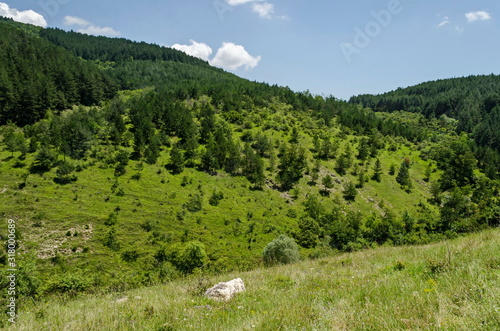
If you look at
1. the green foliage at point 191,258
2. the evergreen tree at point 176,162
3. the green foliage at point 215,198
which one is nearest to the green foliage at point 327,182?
the green foliage at point 215,198

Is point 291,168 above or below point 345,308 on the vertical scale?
below

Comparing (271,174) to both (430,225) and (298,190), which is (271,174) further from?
(430,225)

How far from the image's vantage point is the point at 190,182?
74.7 metres

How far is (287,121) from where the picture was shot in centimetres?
13625

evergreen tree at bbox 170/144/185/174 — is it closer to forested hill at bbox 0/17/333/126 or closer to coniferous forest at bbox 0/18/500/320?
coniferous forest at bbox 0/18/500/320

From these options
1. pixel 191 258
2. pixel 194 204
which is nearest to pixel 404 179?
pixel 194 204

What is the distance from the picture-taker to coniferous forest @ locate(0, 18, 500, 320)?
45.7 meters

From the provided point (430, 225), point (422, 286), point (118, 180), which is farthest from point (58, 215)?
point (430, 225)

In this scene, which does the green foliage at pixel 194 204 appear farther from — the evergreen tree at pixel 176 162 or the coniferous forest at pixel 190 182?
the evergreen tree at pixel 176 162

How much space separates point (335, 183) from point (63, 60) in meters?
149

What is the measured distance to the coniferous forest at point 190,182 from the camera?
150ft

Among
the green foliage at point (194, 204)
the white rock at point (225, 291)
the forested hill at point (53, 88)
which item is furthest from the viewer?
the forested hill at point (53, 88)

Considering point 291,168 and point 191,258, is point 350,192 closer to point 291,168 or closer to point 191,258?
point 291,168

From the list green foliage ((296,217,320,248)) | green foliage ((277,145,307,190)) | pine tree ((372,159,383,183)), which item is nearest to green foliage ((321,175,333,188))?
green foliage ((277,145,307,190))
